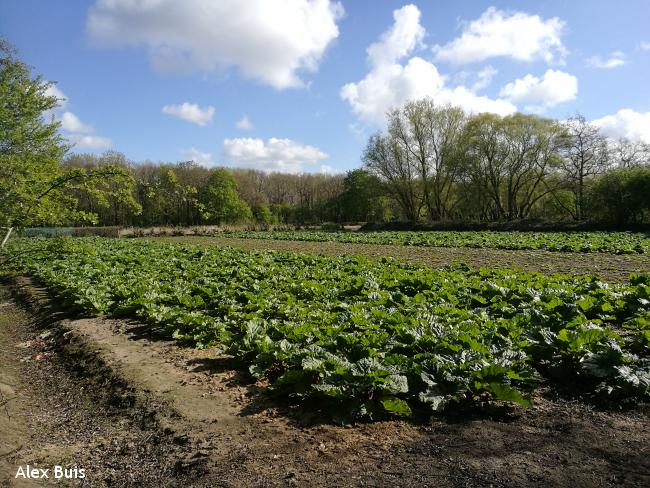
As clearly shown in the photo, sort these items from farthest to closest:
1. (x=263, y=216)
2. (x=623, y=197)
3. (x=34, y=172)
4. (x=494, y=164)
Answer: (x=263, y=216)
(x=494, y=164)
(x=623, y=197)
(x=34, y=172)

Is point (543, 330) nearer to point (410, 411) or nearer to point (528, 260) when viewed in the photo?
point (410, 411)

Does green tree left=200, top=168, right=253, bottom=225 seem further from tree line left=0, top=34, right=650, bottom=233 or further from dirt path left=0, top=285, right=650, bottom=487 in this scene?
dirt path left=0, top=285, right=650, bottom=487

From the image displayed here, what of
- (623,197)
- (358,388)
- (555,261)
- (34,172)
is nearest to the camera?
(358,388)

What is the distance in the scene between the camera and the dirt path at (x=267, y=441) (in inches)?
138

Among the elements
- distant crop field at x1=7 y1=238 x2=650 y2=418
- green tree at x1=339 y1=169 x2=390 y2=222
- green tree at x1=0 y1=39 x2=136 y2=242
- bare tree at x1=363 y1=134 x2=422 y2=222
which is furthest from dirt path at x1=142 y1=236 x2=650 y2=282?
green tree at x1=339 y1=169 x2=390 y2=222

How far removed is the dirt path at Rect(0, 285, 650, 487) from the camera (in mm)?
3514

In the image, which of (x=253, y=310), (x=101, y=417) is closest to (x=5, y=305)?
(x=253, y=310)

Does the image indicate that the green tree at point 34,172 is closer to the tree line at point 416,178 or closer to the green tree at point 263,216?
the tree line at point 416,178

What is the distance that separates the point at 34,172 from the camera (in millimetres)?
7668

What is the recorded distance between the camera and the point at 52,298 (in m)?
12.3

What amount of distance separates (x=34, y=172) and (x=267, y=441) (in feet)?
22.0

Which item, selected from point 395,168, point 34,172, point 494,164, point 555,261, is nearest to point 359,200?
point 395,168

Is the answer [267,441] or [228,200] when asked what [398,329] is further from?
[228,200]

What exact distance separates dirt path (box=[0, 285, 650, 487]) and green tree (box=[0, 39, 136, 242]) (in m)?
A: 3.00
